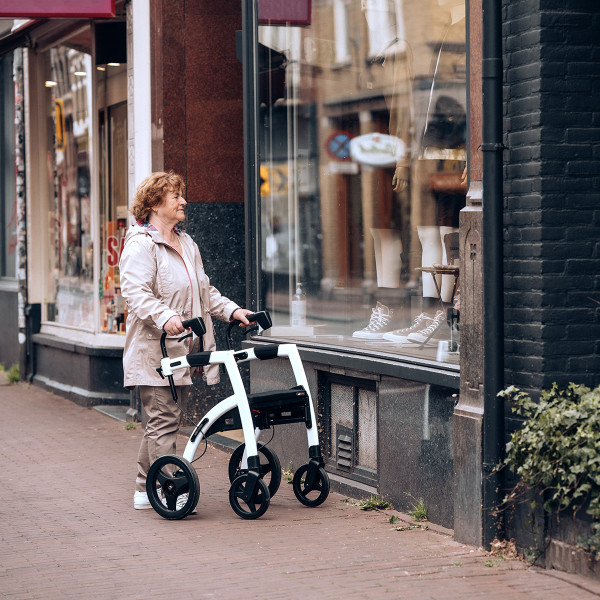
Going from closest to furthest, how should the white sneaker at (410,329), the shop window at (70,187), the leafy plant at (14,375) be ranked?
the white sneaker at (410,329), the shop window at (70,187), the leafy plant at (14,375)

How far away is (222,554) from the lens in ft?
18.4

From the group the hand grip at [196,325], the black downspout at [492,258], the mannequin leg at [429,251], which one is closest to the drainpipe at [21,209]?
the mannequin leg at [429,251]

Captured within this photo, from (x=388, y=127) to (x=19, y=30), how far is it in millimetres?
5974

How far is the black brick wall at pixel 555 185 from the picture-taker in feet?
17.1

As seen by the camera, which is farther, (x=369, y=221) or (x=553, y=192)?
(x=369, y=221)

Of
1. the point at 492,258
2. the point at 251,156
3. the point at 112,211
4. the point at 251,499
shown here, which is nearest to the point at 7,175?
the point at 112,211

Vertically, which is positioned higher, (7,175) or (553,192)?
(7,175)

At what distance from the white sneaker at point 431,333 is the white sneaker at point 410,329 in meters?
0.04

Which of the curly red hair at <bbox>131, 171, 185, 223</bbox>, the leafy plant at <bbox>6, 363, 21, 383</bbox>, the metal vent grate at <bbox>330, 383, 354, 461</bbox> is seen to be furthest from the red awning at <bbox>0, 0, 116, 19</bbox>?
the leafy plant at <bbox>6, 363, 21, 383</bbox>

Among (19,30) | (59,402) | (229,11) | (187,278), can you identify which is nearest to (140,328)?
(187,278)

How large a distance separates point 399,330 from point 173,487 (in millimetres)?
1750

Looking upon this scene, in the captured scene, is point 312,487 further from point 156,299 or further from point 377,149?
point 377,149

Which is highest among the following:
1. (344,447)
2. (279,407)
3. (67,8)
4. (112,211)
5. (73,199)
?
(67,8)

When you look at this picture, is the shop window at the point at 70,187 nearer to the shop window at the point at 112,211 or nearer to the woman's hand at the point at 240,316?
the shop window at the point at 112,211
